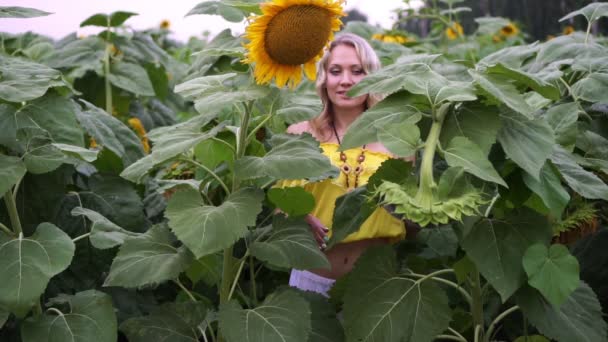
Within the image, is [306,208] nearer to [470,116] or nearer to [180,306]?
[180,306]

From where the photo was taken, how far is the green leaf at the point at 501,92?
139cm

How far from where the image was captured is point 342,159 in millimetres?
2158

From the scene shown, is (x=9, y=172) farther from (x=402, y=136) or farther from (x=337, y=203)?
(x=402, y=136)

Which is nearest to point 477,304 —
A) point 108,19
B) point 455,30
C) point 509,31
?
point 108,19

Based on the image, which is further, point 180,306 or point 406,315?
point 180,306

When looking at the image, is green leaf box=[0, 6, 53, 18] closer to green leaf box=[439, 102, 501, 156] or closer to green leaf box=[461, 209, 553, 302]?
green leaf box=[439, 102, 501, 156]

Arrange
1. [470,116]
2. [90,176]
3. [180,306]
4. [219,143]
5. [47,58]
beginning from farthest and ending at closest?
[47,58] → [90,176] → [219,143] → [180,306] → [470,116]

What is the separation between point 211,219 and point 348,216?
0.32 m

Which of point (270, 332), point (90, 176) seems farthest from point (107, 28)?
point (270, 332)

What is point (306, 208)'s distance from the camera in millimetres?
1815

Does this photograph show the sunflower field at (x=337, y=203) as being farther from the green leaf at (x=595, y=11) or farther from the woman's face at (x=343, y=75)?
the woman's face at (x=343, y=75)

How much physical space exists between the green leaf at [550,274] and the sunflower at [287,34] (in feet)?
1.78

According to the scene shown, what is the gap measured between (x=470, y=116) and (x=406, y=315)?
1.28 ft

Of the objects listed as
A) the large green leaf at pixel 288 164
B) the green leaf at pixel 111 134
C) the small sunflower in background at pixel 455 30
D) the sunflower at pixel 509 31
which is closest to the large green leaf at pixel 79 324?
the large green leaf at pixel 288 164
